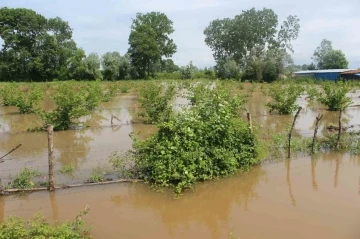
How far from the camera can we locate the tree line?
45219 mm

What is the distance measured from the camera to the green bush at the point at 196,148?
8.23 m

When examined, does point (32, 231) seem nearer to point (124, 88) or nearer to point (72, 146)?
point (72, 146)

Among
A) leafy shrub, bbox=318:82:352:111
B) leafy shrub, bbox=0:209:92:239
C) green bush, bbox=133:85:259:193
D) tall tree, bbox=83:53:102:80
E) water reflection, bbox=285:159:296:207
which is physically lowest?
water reflection, bbox=285:159:296:207

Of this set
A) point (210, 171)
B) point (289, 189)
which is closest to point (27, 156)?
point (210, 171)

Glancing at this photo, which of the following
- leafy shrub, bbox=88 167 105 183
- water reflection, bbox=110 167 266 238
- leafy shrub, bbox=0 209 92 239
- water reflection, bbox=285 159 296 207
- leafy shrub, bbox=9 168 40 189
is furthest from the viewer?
leafy shrub, bbox=88 167 105 183

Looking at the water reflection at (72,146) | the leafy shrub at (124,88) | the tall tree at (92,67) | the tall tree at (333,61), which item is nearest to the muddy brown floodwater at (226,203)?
the water reflection at (72,146)

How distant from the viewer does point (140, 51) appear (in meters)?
49.0

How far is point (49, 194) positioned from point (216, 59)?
183ft

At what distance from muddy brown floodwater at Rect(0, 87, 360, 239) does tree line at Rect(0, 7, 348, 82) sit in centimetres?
3543

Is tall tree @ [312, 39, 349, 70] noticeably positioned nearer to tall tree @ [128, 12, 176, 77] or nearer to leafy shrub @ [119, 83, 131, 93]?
tall tree @ [128, 12, 176, 77]

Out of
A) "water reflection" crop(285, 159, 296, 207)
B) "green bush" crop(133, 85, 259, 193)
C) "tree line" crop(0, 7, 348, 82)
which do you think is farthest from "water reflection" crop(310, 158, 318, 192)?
"tree line" crop(0, 7, 348, 82)

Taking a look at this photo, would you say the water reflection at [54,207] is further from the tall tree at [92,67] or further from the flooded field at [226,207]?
the tall tree at [92,67]

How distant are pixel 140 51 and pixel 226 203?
43503 millimetres

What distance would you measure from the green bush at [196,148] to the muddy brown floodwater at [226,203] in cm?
35
